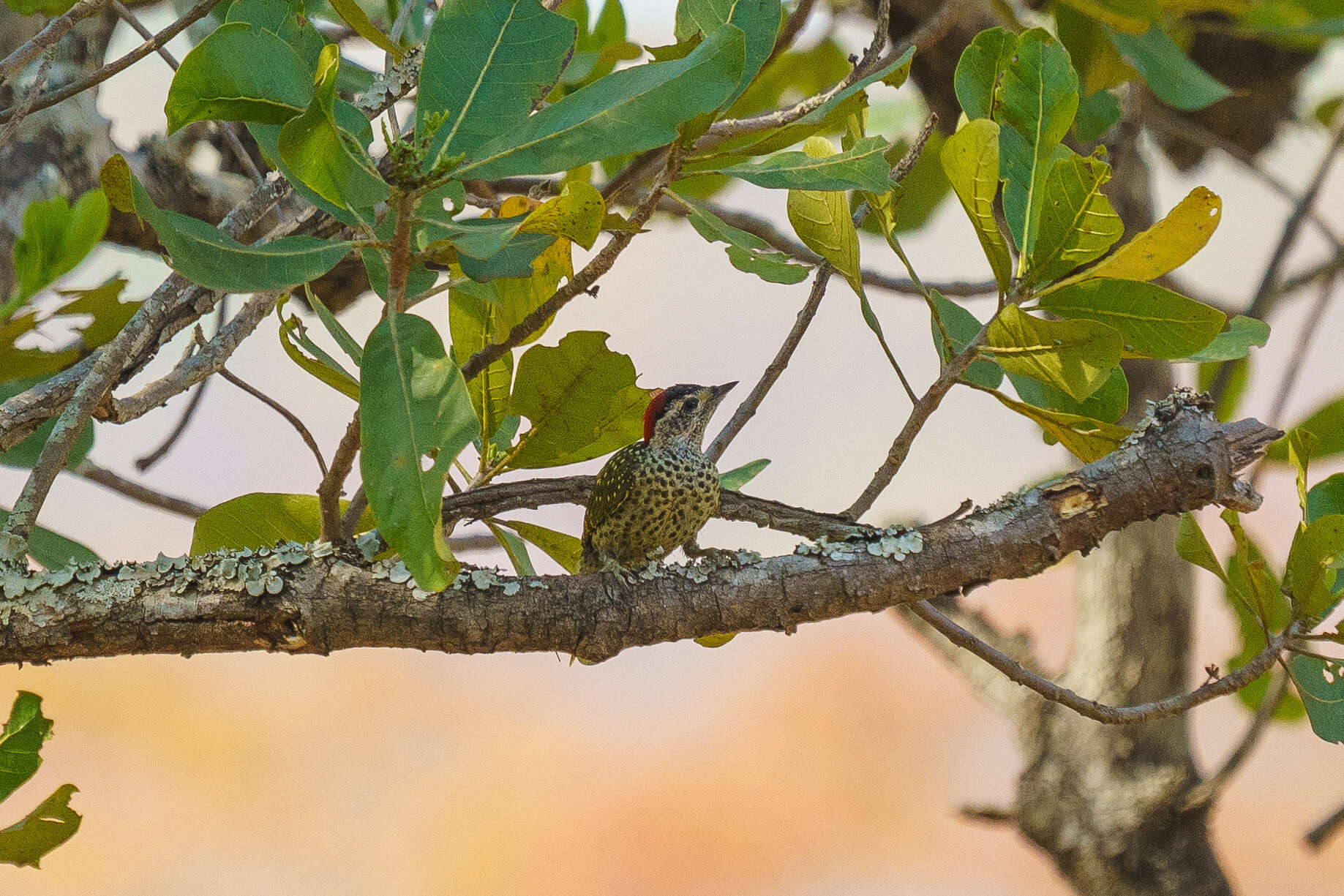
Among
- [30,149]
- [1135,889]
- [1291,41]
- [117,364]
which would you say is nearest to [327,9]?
[30,149]

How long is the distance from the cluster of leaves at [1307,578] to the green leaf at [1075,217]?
0.26m

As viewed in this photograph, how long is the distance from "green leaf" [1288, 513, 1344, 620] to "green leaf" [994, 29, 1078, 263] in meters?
0.35

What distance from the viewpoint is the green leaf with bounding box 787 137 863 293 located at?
103cm

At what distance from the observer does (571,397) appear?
112 cm

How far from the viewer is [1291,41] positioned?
2365 mm

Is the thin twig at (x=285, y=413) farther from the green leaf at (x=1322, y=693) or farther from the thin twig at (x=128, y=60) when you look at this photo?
the green leaf at (x=1322, y=693)

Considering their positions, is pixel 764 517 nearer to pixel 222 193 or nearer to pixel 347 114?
pixel 347 114

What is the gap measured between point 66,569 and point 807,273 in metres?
0.72

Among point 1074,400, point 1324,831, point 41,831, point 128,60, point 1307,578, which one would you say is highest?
point 128,60

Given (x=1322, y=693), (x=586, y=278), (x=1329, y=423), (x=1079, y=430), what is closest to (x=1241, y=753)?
(x=1329, y=423)

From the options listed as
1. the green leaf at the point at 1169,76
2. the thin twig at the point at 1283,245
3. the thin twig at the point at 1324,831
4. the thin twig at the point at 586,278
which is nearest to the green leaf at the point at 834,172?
the thin twig at the point at 586,278

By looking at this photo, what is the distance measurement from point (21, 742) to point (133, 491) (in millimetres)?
494

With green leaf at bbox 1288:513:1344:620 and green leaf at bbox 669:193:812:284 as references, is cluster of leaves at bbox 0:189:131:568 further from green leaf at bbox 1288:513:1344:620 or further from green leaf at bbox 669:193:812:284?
green leaf at bbox 1288:513:1344:620

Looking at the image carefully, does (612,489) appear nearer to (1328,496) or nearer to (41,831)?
(41,831)
